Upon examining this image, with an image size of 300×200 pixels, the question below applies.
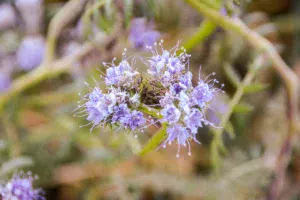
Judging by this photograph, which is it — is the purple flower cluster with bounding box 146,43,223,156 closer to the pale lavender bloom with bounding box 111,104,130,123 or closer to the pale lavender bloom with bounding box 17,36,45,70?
the pale lavender bloom with bounding box 111,104,130,123

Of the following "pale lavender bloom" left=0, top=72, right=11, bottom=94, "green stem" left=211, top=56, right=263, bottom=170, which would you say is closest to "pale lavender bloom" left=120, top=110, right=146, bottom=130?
"green stem" left=211, top=56, right=263, bottom=170

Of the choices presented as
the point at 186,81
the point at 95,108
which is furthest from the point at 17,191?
the point at 186,81

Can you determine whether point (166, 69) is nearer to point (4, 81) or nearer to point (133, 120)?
point (133, 120)

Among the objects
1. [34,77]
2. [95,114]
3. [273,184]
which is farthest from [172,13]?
[95,114]

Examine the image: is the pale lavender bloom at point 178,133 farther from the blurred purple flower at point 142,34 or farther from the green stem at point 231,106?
the blurred purple flower at point 142,34

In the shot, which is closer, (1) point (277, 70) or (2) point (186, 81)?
(2) point (186, 81)

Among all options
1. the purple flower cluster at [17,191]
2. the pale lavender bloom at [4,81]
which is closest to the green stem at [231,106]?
the purple flower cluster at [17,191]
